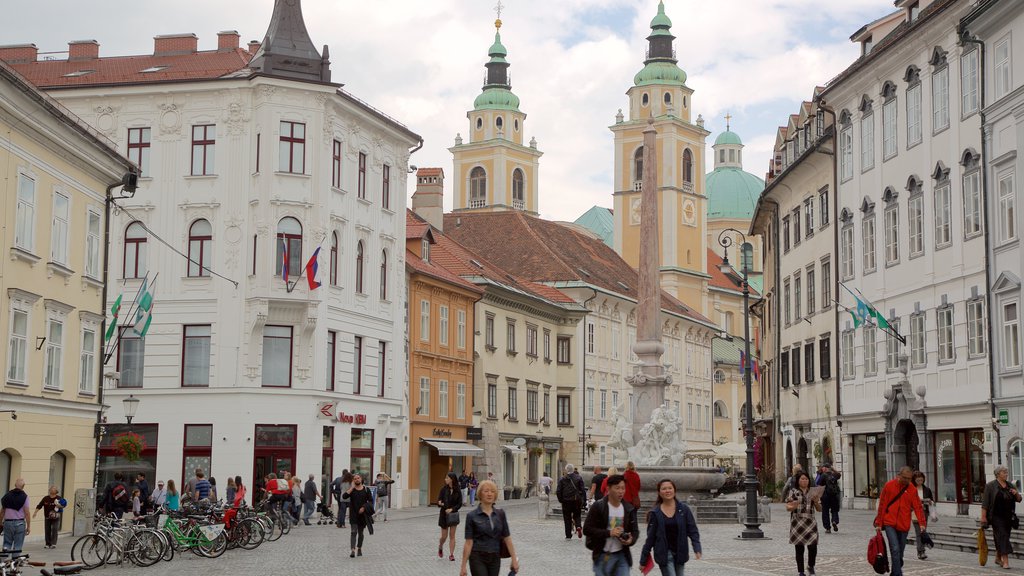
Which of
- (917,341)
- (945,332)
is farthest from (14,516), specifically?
(917,341)

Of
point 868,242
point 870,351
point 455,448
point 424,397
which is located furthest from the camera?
point 455,448

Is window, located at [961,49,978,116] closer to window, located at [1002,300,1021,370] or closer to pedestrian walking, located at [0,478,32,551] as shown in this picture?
window, located at [1002,300,1021,370]

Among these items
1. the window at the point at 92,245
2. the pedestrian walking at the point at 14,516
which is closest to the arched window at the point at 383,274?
the window at the point at 92,245

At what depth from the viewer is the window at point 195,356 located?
46219mm

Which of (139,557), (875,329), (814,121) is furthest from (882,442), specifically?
Result: (139,557)

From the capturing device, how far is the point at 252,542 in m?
29.3

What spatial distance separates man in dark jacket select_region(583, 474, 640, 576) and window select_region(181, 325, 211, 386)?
3352 centimetres

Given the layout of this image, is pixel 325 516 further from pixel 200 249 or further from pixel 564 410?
pixel 564 410

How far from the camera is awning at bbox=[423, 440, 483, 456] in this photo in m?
56.5

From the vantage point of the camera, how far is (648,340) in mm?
40906

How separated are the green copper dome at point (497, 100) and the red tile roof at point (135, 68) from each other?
82934 mm

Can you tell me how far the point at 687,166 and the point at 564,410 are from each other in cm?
5058

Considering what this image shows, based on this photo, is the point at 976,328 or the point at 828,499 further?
the point at 976,328

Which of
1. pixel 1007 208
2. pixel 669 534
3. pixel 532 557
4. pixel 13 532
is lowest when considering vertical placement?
pixel 532 557
